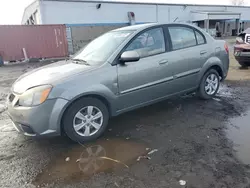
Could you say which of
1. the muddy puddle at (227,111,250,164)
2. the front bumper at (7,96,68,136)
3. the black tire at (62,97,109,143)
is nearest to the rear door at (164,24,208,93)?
the muddy puddle at (227,111,250,164)

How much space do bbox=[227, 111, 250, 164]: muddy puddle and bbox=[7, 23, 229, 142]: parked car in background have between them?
1106 millimetres

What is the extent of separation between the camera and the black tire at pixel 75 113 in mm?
3205

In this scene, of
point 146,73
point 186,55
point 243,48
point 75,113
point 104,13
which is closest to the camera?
point 75,113

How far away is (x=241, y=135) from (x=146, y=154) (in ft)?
5.09

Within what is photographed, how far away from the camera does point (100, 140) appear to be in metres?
3.50

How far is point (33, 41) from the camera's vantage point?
48.9 feet

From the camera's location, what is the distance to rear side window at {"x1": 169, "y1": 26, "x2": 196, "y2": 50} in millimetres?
4311

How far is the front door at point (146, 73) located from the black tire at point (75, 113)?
349mm

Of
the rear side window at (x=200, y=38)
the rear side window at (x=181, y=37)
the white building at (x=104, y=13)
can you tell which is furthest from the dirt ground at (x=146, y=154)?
the white building at (x=104, y=13)

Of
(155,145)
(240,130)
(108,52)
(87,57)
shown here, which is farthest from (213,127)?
(87,57)

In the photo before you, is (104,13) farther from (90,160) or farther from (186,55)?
(90,160)

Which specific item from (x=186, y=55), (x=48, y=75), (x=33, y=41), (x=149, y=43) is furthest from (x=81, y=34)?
Result: (x=48, y=75)

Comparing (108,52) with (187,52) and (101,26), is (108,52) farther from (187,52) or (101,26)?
(101,26)

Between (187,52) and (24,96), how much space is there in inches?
119
